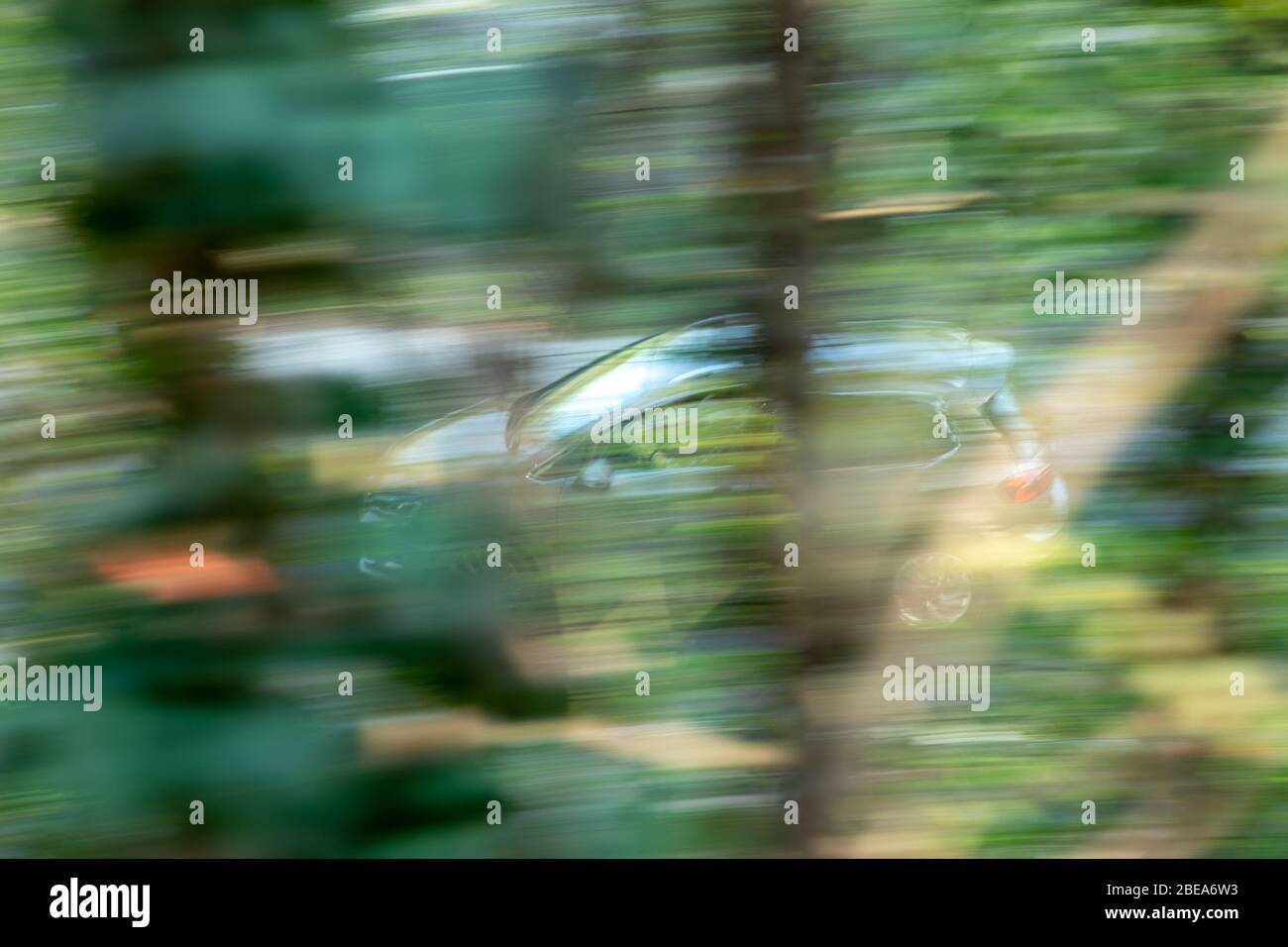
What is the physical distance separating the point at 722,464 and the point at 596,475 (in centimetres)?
18

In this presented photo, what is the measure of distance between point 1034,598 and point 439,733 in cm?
84

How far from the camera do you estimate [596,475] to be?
152 centimetres

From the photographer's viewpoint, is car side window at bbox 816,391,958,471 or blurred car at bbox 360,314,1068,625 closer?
blurred car at bbox 360,314,1068,625

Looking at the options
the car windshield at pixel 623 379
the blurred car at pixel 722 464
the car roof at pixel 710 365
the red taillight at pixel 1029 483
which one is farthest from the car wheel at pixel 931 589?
the car windshield at pixel 623 379

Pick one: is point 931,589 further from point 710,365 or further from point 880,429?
point 710,365

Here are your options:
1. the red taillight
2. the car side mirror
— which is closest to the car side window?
the red taillight

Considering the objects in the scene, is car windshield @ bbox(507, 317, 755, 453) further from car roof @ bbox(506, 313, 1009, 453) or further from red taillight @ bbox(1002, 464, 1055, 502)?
red taillight @ bbox(1002, 464, 1055, 502)

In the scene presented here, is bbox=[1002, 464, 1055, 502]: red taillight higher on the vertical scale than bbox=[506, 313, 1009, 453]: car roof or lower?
lower

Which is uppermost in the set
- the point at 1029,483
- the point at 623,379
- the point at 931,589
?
the point at 623,379

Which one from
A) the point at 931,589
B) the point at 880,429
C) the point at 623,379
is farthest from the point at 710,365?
the point at 931,589

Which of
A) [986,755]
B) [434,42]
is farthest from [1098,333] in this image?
[434,42]

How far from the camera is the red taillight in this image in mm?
1663

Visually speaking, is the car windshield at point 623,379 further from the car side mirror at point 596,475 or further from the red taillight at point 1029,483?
the red taillight at point 1029,483

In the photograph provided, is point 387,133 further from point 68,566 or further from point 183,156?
point 68,566
